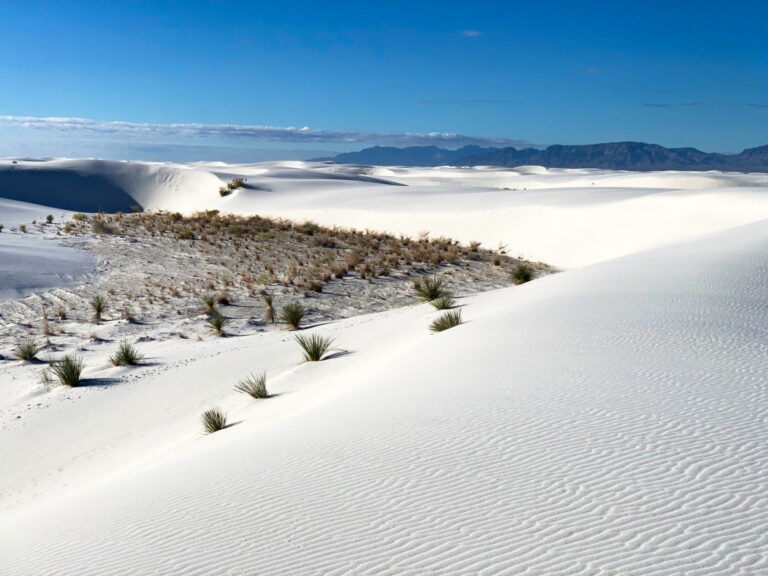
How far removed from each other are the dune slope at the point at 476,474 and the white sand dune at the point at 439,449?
2cm

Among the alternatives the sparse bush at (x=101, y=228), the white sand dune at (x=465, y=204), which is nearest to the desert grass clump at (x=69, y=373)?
the sparse bush at (x=101, y=228)

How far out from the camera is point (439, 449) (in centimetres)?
449

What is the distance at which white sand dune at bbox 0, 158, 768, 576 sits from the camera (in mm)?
3244

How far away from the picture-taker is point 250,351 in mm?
11234

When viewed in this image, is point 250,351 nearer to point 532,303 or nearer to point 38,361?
point 38,361

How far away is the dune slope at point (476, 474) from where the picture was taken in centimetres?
318

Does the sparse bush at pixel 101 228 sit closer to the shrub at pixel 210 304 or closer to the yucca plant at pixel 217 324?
the shrub at pixel 210 304

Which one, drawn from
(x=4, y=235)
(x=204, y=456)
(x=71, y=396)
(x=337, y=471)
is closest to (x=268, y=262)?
(x=4, y=235)

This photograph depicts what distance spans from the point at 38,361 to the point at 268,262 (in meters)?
8.77

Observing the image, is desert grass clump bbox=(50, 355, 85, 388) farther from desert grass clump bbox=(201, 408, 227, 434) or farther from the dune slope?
desert grass clump bbox=(201, 408, 227, 434)

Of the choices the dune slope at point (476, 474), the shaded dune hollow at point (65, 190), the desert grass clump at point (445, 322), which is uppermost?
the dune slope at point (476, 474)

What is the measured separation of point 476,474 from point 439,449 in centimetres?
50

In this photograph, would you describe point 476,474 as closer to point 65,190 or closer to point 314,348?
point 314,348

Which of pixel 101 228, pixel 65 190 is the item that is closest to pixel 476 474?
pixel 101 228
